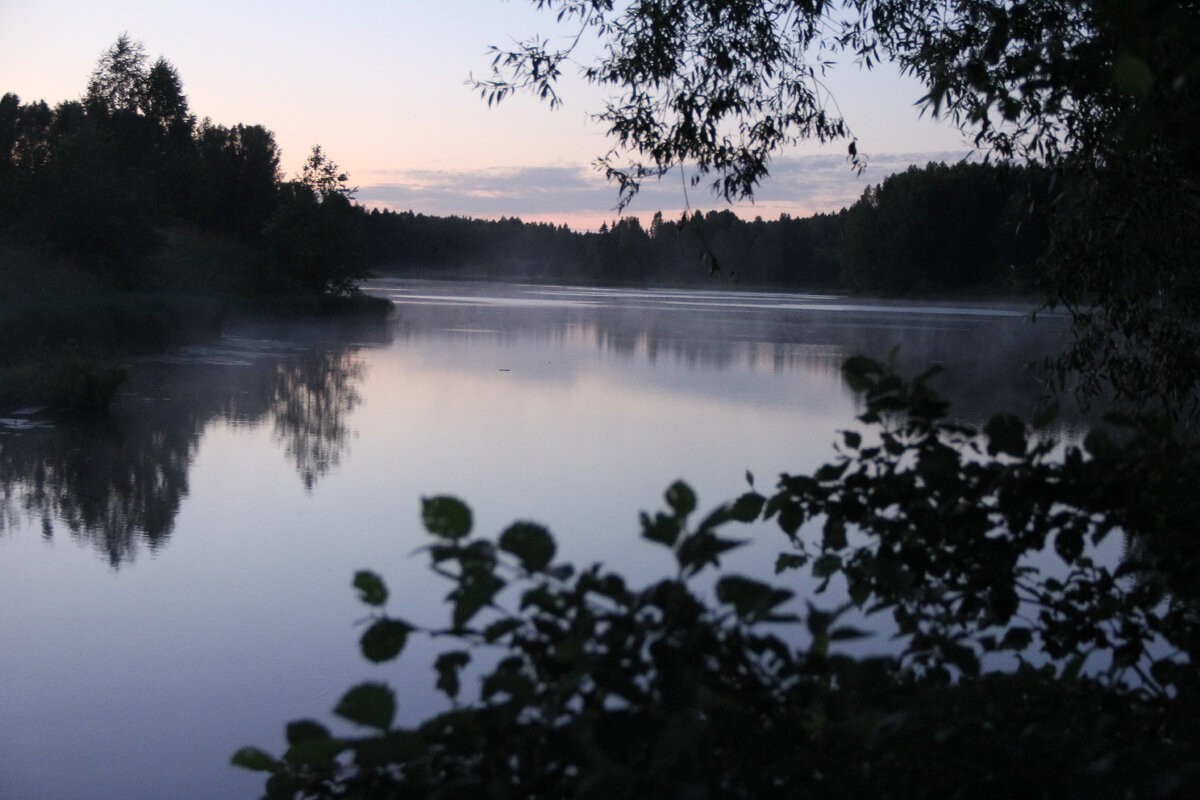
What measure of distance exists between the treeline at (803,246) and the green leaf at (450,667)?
3350 millimetres

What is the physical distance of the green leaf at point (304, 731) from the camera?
49.4 inches

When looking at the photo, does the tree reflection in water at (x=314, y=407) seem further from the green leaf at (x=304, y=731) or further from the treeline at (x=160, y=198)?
the green leaf at (x=304, y=731)

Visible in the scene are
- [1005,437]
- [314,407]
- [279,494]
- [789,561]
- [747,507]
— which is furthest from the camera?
[314,407]

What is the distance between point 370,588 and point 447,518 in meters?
0.14

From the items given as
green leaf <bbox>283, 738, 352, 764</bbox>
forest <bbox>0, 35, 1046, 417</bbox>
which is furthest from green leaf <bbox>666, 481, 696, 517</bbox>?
forest <bbox>0, 35, 1046, 417</bbox>

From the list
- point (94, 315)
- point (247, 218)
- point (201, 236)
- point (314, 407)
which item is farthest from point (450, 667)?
point (247, 218)

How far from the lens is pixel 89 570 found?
624 centimetres

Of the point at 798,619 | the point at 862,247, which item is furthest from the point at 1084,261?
the point at 862,247

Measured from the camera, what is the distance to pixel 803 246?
74250 mm

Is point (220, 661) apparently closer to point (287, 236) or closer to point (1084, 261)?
point (1084, 261)

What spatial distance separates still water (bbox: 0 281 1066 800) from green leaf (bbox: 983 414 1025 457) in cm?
89

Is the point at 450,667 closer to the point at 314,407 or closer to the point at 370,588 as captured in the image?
the point at 370,588

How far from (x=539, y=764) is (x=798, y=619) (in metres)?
0.30

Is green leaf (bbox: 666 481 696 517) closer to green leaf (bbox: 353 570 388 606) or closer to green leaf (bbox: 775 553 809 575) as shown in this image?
green leaf (bbox: 353 570 388 606)
